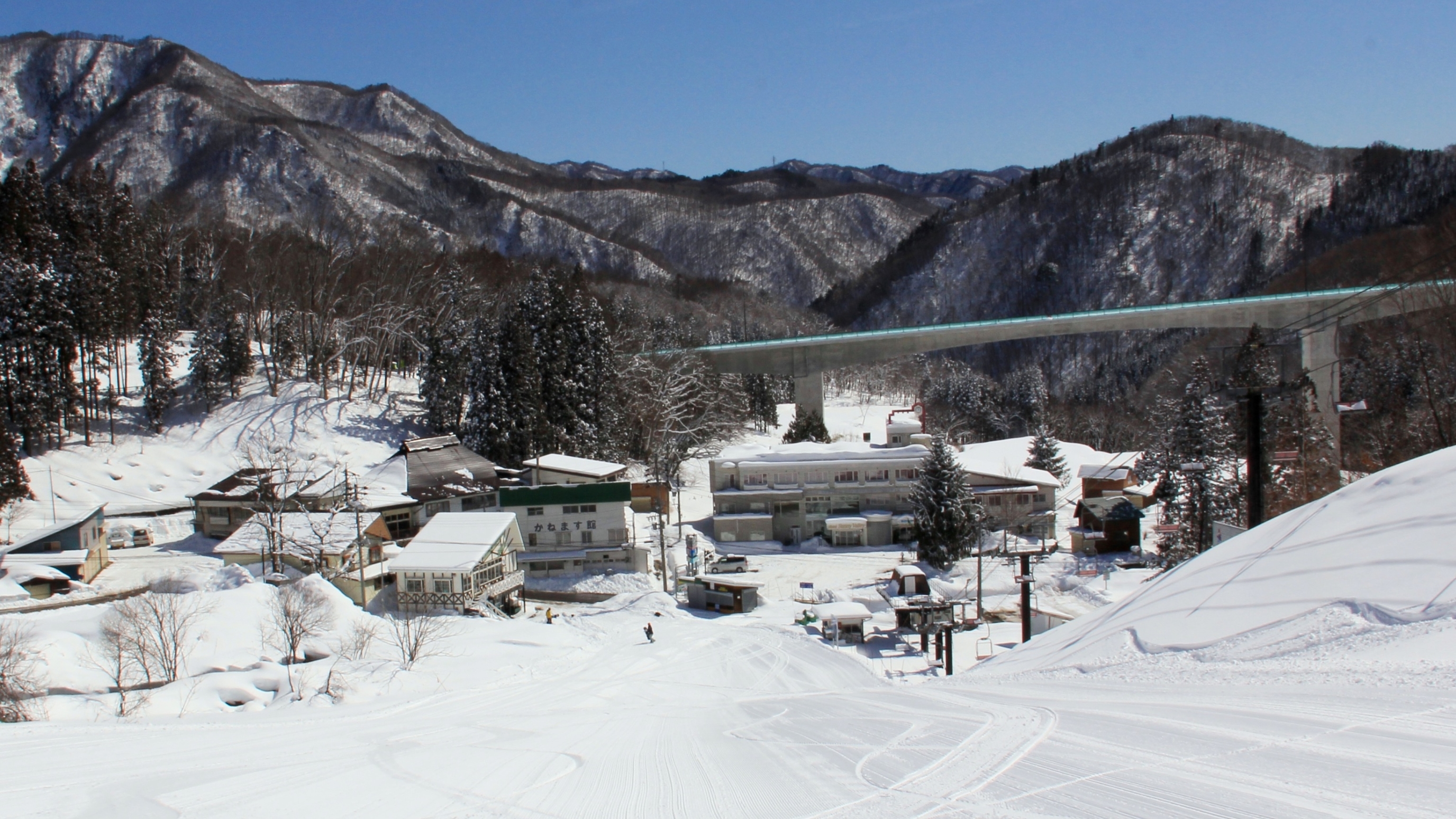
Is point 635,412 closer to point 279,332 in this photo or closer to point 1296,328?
point 279,332

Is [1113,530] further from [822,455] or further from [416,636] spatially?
[416,636]

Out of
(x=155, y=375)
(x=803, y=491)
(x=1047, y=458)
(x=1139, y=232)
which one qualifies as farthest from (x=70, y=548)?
(x=1139, y=232)

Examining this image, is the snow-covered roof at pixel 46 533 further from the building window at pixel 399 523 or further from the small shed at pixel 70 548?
the building window at pixel 399 523

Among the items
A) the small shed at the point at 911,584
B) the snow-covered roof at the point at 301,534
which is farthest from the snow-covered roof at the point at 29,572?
the small shed at the point at 911,584

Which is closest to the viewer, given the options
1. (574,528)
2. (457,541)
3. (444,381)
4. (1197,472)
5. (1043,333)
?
(457,541)

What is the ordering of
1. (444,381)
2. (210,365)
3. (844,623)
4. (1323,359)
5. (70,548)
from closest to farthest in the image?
(844,623)
(70,548)
(210,365)
(444,381)
(1323,359)

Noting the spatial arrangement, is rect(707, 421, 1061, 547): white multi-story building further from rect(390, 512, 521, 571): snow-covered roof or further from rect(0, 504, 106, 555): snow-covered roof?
rect(0, 504, 106, 555): snow-covered roof

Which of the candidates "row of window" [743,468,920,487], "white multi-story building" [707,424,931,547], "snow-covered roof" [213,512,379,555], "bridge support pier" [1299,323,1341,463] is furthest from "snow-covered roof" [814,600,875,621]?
"bridge support pier" [1299,323,1341,463]
